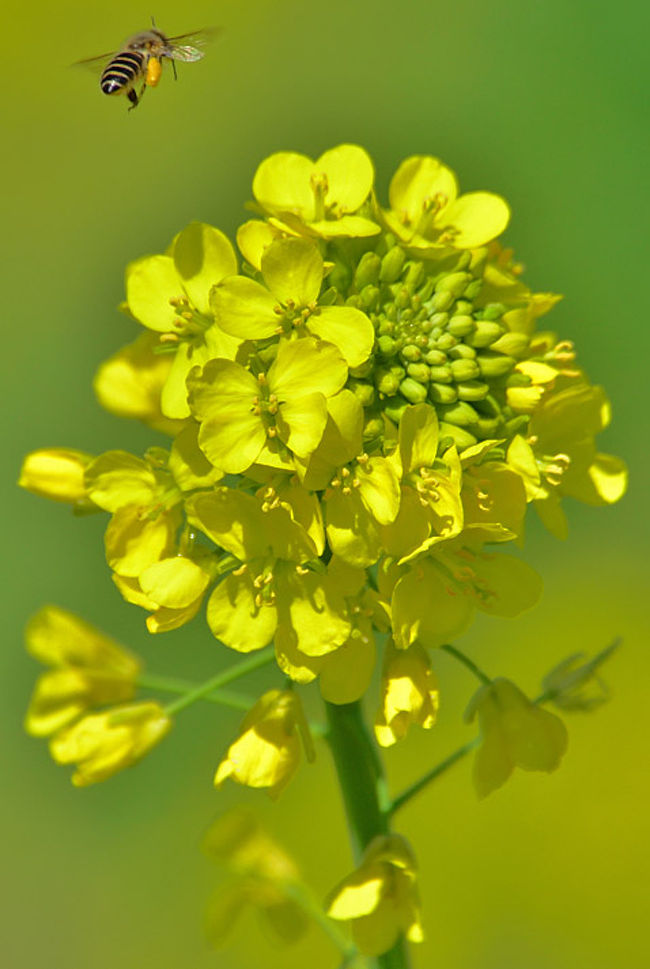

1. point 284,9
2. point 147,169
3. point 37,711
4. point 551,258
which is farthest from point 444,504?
point 284,9

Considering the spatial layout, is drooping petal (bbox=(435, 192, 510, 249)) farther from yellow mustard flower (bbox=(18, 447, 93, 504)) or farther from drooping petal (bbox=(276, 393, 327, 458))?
yellow mustard flower (bbox=(18, 447, 93, 504))

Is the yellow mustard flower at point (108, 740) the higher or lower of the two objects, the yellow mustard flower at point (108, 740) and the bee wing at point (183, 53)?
the lower

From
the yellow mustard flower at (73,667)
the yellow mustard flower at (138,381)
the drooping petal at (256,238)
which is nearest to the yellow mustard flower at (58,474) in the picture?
the yellow mustard flower at (138,381)

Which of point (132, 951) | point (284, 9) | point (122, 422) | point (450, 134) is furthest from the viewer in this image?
point (284, 9)

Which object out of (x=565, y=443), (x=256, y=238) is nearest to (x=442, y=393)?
(x=565, y=443)

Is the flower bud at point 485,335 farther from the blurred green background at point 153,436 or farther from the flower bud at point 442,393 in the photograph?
the blurred green background at point 153,436

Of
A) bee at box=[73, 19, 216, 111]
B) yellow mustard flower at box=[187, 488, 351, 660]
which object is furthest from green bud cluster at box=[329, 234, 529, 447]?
bee at box=[73, 19, 216, 111]

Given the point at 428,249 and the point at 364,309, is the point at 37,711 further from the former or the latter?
the point at 428,249
